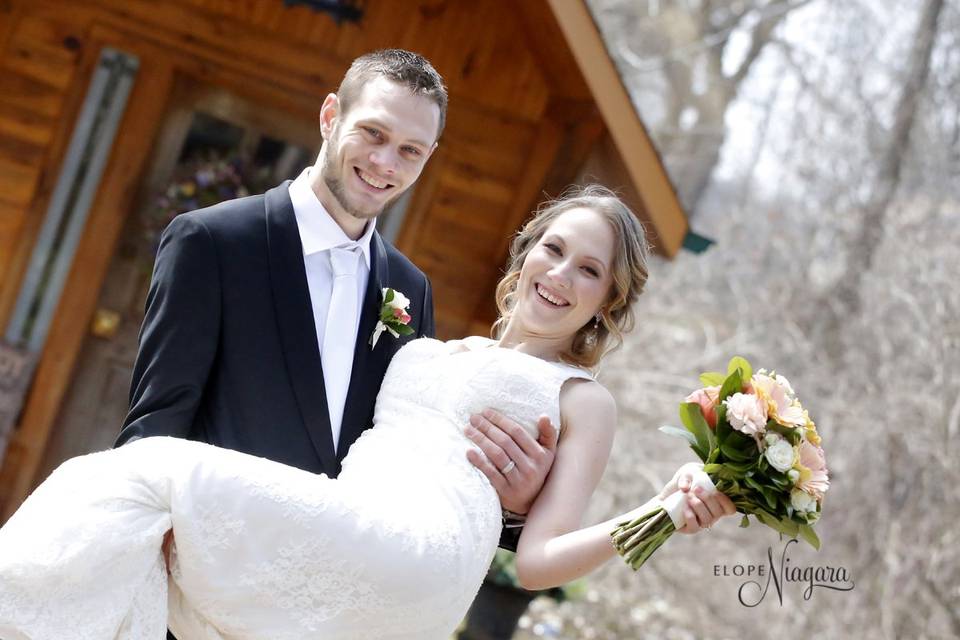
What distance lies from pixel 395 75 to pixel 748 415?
1.32 meters

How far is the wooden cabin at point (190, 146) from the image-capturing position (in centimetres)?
600

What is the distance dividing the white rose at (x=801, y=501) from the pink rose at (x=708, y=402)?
257 millimetres

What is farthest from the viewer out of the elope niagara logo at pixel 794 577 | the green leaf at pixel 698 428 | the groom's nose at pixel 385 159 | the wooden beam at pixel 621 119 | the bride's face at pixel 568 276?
the elope niagara logo at pixel 794 577

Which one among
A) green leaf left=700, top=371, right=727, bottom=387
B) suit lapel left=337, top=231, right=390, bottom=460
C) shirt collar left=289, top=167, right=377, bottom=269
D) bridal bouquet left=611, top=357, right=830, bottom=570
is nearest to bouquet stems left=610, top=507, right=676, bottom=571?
bridal bouquet left=611, top=357, right=830, bottom=570

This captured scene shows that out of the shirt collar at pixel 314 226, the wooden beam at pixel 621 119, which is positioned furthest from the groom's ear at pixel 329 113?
the wooden beam at pixel 621 119

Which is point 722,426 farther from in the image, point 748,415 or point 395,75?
point 395,75

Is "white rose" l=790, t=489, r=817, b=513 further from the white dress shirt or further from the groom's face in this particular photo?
the groom's face

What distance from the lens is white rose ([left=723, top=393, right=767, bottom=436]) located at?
280cm

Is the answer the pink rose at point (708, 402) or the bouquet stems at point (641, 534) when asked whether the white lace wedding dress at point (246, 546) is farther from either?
the pink rose at point (708, 402)

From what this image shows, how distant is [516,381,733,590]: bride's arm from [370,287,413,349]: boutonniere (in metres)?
0.50

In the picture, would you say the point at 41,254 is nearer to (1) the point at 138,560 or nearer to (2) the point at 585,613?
(1) the point at 138,560

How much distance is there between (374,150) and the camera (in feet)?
10.5

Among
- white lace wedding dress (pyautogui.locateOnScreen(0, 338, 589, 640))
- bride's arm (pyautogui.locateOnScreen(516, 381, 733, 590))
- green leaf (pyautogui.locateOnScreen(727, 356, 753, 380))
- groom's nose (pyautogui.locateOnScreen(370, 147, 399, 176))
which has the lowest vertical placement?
white lace wedding dress (pyautogui.locateOnScreen(0, 338, 589, 640))

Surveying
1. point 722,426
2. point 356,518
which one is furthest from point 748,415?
point 356,518
